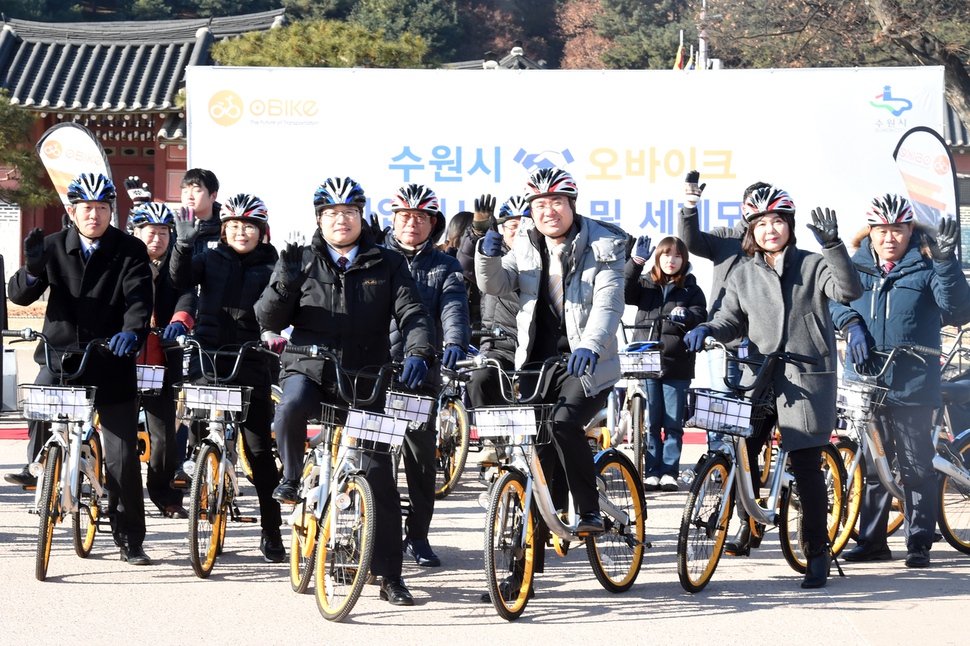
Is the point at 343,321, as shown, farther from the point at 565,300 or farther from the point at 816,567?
the point at 816,567

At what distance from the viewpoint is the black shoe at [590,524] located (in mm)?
5535

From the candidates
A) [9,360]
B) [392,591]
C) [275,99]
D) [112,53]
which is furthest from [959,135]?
[392,591]

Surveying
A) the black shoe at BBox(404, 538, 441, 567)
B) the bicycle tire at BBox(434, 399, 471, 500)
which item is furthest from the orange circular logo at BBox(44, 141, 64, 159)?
the black shoe at BBox(404, 538, 441, 567)

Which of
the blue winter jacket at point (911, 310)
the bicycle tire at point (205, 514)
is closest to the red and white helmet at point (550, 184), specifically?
the blue winter jacket at point (911, 310)

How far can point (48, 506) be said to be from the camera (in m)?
5.79

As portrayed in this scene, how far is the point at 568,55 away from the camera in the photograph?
50.5 metres

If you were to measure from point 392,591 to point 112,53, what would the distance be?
21454mm

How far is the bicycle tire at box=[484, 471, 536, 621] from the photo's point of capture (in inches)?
205

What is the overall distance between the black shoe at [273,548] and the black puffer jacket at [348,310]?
126cm

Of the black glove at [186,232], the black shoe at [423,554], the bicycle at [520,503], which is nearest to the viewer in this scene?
the bicycle at [520,503]

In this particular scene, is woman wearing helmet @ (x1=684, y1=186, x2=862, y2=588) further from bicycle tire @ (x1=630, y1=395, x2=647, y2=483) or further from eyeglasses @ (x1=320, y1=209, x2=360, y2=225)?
bicycle tire @ (x1=630, y1=395, x2=647, y2=483)

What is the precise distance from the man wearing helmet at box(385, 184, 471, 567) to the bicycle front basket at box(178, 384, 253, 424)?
0.88 meters

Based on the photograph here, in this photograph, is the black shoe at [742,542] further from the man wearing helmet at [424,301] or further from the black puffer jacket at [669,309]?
the black puffer jacket at [669,309]

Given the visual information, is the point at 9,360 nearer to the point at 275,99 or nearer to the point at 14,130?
the point at 275,99
